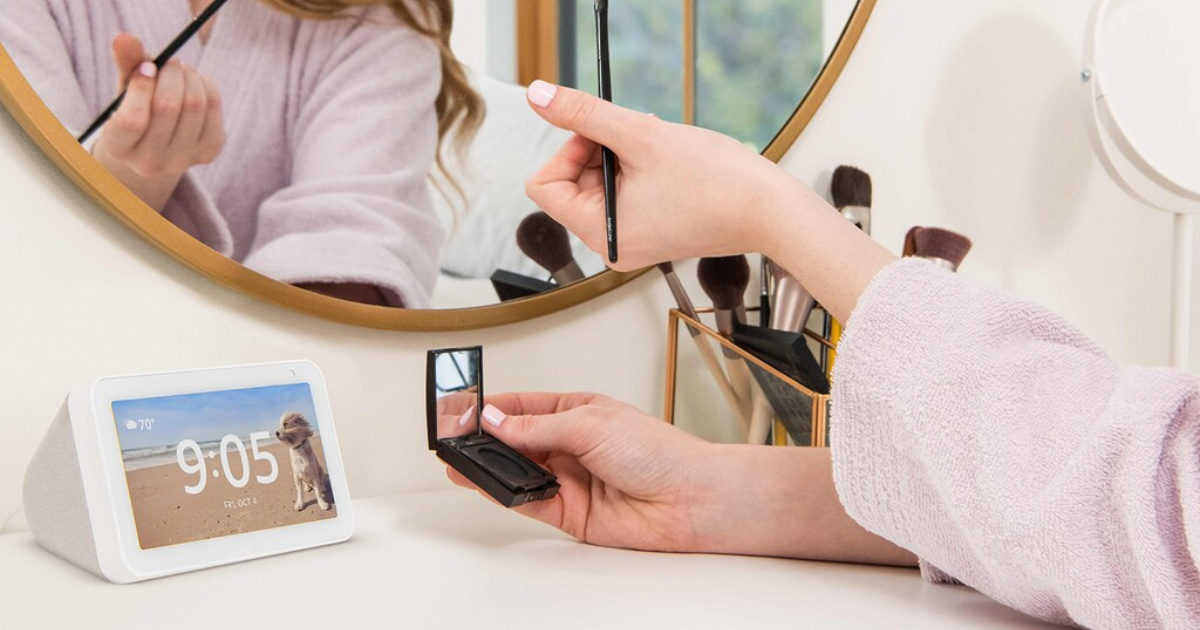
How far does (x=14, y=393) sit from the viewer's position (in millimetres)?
582

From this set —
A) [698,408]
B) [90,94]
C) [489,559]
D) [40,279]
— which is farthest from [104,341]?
[698,408]

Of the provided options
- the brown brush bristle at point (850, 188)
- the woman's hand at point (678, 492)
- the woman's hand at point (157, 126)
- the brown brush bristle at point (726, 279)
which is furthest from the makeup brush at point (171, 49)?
the brown brush bristle at point (850, 188)

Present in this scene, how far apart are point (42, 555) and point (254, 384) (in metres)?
0.14

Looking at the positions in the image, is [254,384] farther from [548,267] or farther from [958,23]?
[958,23]

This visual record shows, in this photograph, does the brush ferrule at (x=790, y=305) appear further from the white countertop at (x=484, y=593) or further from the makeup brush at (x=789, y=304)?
the white countertop at (x=484, y=593)

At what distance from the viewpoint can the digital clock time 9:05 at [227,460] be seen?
20.3 inches

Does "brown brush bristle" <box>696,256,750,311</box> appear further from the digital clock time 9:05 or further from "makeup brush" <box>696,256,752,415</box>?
the digital clock time 9:05

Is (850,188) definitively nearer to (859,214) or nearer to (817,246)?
(859,214)

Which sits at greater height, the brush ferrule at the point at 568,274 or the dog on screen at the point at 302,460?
the brush ferrule at the point at 568,274

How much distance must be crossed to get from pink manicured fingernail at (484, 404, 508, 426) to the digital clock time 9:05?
0.13 meters

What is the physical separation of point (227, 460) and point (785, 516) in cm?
32

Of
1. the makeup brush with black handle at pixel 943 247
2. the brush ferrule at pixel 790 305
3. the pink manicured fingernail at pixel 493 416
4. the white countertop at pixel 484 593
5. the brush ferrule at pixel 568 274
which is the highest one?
the makeup brush with black handle at pixel 943 247

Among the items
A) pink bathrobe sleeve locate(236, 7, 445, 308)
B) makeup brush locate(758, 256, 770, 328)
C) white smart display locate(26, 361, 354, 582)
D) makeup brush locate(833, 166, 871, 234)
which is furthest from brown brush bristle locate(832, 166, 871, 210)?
white smart display locate(26, 361, 354, 582)

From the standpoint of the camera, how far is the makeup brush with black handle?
801 millimetres
